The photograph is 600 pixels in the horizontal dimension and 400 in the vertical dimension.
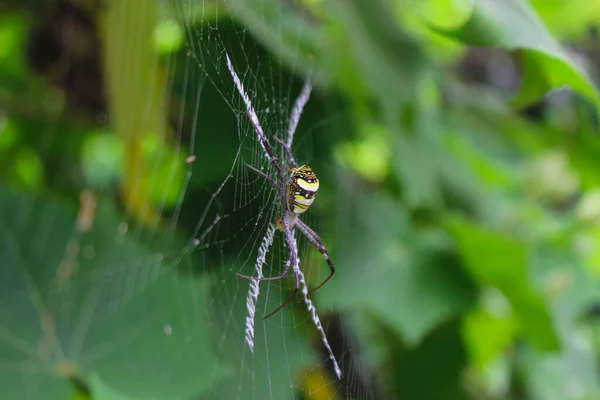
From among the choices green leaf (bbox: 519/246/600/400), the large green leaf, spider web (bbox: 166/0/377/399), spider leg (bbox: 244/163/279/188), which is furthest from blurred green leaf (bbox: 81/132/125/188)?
green leaf (bbox: 519/246/600/400)

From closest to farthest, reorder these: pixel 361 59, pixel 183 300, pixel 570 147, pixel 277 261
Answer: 1. pixel 277 261
2. pixel 183 300
3. pixel 361 59
4. pixel 570 147

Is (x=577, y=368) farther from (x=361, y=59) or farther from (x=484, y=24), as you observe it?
(x=484, y=24)

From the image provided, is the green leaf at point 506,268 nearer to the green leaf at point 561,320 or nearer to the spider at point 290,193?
the green leaf at point 561,320

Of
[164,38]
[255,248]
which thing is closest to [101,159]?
[164,38]

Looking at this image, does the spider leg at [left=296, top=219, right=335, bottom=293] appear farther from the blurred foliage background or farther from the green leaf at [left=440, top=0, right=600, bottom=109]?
the green leaf at [left=440, top=0, right=600, bottom=109]

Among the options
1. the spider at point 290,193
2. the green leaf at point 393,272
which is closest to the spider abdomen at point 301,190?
the spider at point 290,193

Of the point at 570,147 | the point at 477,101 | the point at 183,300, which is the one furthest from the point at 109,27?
the point at 570,147
